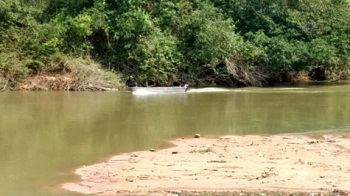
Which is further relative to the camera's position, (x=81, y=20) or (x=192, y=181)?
(x=81, y=20)

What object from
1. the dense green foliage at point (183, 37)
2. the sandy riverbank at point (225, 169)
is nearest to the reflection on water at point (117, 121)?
the sandy riverbank at point (225, 169)

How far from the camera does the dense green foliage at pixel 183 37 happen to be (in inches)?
1321

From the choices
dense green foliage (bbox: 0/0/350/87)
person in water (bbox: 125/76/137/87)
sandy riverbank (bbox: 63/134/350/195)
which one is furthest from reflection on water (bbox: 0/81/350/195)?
dense green foliage (bbox: 0/0/350/87)

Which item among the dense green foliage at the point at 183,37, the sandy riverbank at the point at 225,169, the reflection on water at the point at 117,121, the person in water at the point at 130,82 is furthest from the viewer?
the dense green foliage at the point at 183,37

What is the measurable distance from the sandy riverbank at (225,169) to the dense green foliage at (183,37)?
19665 mm

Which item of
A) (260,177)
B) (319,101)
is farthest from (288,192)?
(319,101)

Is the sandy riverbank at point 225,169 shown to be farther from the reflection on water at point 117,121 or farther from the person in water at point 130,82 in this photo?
the person in water at point 130,82

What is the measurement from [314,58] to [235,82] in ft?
18.7

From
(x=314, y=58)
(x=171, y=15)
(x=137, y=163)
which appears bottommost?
(x=137, y=163)

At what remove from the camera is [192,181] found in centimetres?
1030

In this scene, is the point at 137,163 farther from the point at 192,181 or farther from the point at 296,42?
the point at 296,42

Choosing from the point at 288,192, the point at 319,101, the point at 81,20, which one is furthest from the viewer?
the point at 81,20

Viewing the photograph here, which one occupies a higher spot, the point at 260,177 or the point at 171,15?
the point at 171,15

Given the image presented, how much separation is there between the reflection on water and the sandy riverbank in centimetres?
86
